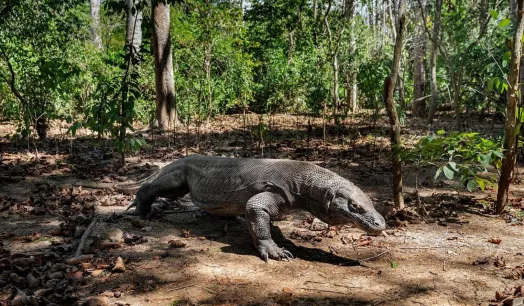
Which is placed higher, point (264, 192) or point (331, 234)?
point (264, 192)

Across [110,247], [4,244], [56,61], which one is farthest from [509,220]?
[56,61]

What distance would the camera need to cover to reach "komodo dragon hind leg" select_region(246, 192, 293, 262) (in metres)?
3.70

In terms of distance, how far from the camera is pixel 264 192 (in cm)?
397

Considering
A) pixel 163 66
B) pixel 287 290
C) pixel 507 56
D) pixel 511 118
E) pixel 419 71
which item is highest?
pixel 419 71

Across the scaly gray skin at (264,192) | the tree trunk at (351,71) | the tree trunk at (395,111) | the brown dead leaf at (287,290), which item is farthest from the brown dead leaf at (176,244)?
the tree trunk at (351,71)

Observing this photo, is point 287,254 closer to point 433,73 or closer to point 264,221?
point 264,221

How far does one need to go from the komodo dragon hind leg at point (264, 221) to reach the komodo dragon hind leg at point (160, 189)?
112 centimetres

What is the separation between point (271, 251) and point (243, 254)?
257 millimetres

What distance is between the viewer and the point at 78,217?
456cm

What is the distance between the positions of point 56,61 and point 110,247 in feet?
17.0

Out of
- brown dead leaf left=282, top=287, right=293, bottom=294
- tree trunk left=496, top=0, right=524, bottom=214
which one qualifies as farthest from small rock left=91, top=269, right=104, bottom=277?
tree trunk left=496, top=0, right=524, bottom=214

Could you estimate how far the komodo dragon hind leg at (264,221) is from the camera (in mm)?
3701

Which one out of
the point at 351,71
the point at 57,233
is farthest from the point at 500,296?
the point at 351,71

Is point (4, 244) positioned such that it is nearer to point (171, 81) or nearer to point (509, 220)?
point (509, 220)
